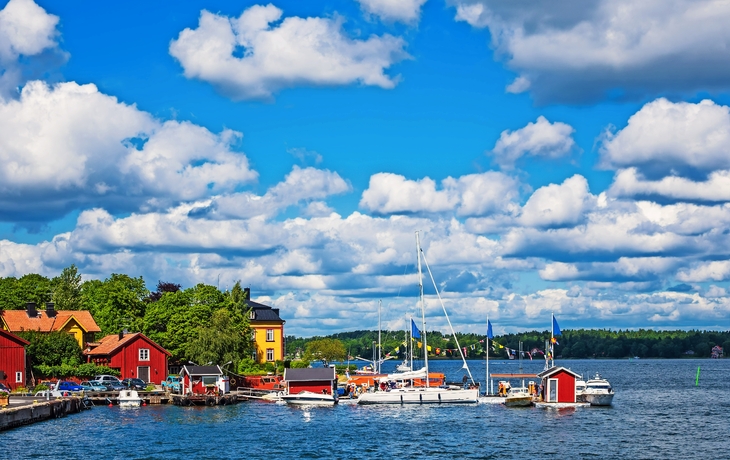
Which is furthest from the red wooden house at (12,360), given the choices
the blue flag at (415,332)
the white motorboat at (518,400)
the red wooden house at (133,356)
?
the white motorboat at (518,400)

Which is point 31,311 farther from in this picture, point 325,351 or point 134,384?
point 325,351

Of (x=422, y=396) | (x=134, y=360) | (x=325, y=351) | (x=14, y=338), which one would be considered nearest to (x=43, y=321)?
(x=134, y=360)

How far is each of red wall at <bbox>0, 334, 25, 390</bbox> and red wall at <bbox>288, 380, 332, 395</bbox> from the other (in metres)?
29.6

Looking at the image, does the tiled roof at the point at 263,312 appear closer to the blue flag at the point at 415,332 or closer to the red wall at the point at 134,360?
the red wall at the point at 134,360

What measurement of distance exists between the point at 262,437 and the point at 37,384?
146ft

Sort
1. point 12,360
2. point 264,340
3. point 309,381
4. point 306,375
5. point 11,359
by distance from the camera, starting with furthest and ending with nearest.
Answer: point 264,340 → point 309,381 → point 306,375 → point 12,360 → point 11,359

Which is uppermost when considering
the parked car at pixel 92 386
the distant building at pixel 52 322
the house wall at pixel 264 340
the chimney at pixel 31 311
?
the chimney at pixel 31 311

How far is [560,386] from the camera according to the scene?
92.2 meters

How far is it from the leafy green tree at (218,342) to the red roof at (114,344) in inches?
196

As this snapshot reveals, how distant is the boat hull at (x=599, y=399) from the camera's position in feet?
316

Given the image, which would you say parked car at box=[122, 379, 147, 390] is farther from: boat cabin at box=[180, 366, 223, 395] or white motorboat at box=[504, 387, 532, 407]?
white motorboat at box=[504, 387, 532, 407]

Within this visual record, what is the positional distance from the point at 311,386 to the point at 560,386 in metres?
27.0

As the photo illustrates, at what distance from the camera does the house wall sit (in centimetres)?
13512

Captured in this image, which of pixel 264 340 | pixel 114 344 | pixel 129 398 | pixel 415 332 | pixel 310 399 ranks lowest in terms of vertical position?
pixel 310 399
